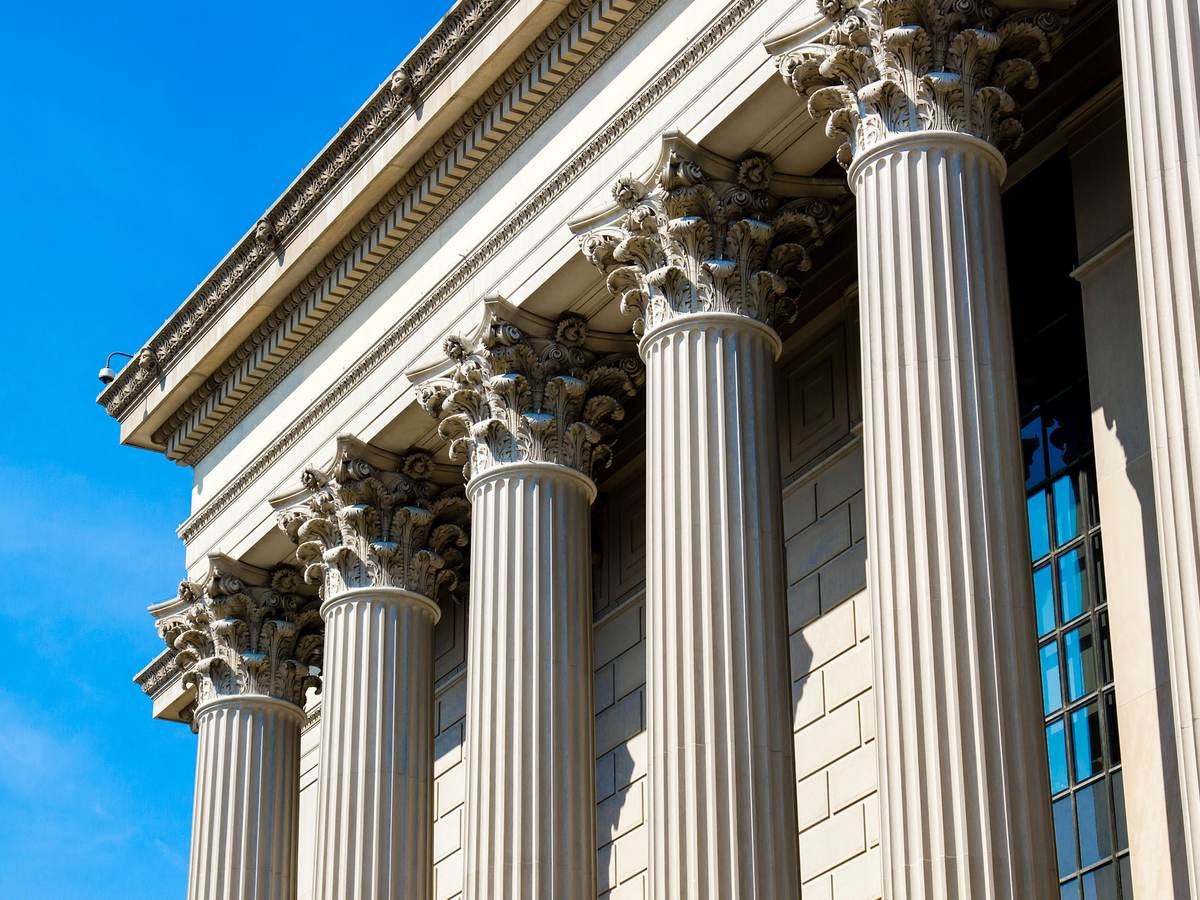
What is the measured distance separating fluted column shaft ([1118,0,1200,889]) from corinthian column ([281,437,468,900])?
16288 mm

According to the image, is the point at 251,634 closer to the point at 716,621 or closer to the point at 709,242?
the point at 709,242

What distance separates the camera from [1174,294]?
21.9 meters

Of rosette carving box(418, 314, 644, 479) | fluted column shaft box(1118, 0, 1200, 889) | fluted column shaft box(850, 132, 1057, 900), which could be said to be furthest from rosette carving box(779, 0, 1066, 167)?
rosette carving box(418, 314, 644, 479)

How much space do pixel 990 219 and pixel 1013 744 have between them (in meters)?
6.39

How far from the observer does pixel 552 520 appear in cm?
3353

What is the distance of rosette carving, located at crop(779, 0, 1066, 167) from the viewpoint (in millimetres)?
27109

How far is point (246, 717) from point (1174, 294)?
22.6 meters

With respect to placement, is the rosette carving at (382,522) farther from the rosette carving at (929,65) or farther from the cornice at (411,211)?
the rosette carving at (929,65)

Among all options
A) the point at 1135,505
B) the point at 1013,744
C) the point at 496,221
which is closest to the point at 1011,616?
the point at 1013,744

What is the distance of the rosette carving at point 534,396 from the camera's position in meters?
33.9

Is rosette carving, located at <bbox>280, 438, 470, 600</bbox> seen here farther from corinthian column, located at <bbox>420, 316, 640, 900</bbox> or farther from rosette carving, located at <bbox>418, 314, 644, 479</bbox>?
rosette carving, located at <bbox>418, 314, 644, 479</bbox>

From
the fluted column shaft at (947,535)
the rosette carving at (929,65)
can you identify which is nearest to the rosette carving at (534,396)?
the rosette carving at (929,65)

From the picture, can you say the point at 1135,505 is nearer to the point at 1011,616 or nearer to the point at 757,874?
the point at 1011,616

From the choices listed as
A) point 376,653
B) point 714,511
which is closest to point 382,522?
point 376,653
